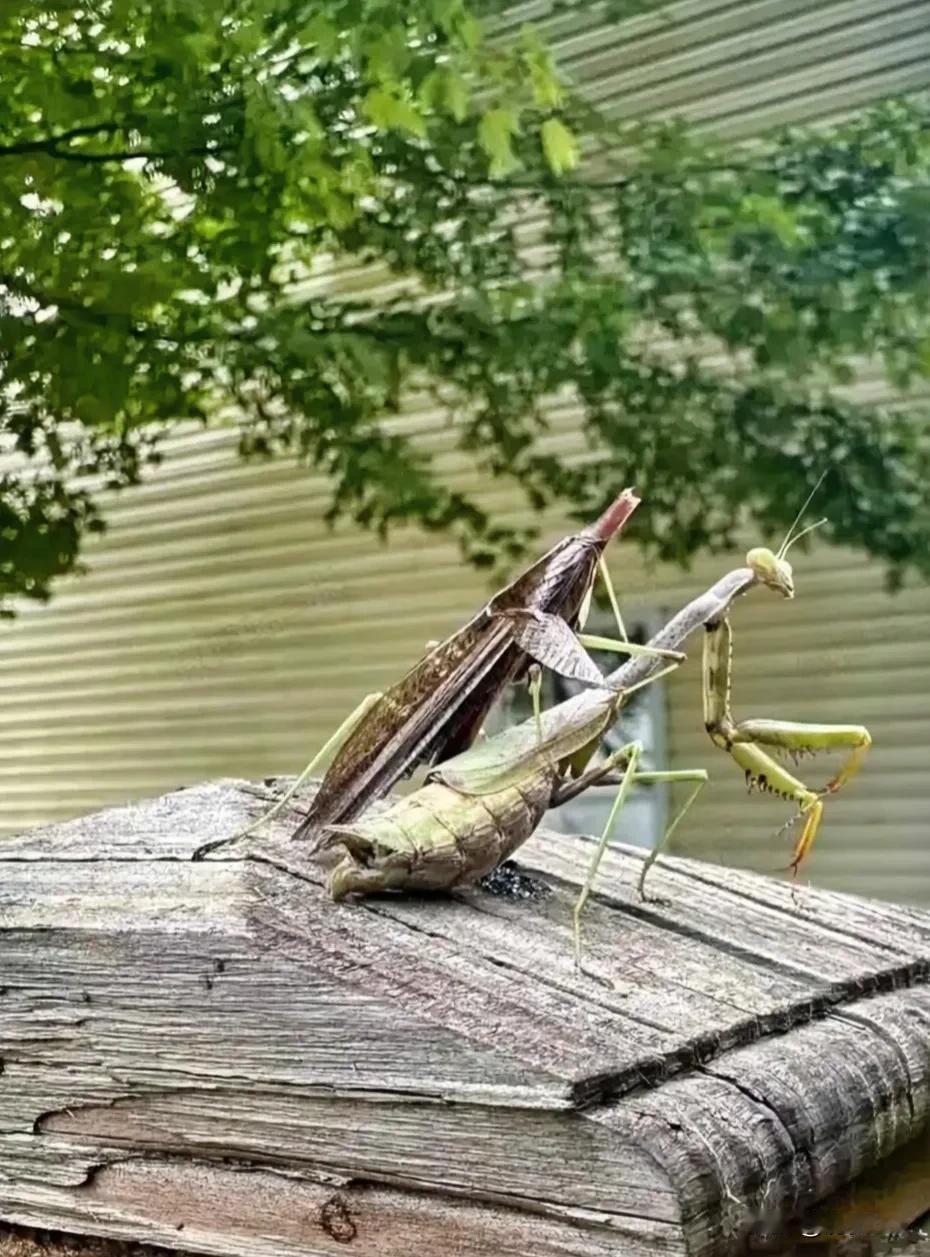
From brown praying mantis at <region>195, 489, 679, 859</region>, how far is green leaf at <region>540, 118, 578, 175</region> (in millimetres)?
1294

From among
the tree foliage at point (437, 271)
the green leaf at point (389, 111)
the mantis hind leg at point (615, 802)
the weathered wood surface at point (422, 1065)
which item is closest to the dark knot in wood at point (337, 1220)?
the weathered wood surface at point (422, 1065)

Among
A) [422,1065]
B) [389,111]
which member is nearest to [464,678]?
[422,1065]

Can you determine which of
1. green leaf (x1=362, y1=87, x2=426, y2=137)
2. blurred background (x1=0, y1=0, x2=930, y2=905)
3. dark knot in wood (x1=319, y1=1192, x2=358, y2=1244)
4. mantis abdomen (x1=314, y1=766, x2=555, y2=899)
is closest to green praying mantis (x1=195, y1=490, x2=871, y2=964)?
mantis abdomen (x1=314, y1=766, x2=555, y2=899)

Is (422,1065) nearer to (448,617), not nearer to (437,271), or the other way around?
(448,617)

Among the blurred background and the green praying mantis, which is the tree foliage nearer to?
the blurred background

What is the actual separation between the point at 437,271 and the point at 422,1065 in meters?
1.75

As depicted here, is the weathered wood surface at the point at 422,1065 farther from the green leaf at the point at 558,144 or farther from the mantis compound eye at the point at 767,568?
the green leaf at the point at 558,144

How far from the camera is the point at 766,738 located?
105cm

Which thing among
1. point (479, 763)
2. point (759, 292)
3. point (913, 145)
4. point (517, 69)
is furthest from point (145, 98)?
point (479, 763)

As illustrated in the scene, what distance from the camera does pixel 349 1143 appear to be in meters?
0.81

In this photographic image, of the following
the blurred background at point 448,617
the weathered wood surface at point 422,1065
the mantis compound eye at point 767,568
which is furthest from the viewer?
the blurred background at point 448,617

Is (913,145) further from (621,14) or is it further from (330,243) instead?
(330,243)

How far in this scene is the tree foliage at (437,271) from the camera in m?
2.03

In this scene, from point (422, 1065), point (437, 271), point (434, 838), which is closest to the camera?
point (422, 1065)
